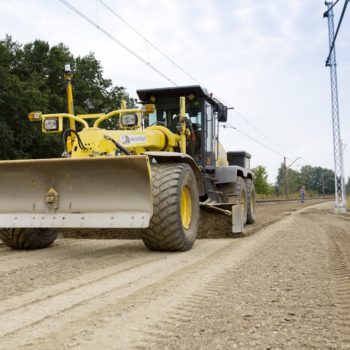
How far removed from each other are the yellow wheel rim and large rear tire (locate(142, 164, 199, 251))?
190mm

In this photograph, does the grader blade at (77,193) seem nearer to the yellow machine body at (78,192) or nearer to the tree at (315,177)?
the yellow machine body at (78,192)

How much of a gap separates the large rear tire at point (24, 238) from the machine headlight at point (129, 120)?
2.00 meters

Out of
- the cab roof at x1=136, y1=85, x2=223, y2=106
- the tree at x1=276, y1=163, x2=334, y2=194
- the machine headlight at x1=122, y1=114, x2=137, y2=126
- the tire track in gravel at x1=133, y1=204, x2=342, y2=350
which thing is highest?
the tree at x1=276, y1=163, x2=334, y2=194

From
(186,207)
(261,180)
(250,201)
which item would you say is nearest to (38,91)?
(250,201)

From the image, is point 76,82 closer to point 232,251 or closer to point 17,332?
point 232,251

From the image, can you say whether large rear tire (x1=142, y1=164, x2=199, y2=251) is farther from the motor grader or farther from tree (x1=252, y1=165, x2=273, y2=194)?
tree (x1=252, y1=165, x2=273, y2=194)

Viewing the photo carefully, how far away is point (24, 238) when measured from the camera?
6.89m

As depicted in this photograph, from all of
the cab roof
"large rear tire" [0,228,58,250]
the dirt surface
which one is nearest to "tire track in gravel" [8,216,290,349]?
the dirt surface

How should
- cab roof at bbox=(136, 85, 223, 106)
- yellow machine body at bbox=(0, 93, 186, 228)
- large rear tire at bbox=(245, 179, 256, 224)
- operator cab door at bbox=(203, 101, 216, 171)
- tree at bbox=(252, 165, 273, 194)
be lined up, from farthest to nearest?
1. tree at bbox=(252, 165, 273, 194)
2. large rear tire at bbox=(245, 179, 256, 224)
3. operator cab door at bbox=(203, 101, 216, 171)
4. cab roof at bbox=(136, 85, 223, 106)
5. yellow machine body at bbox=(0, 93, 186, 228)

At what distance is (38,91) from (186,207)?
25.3 metres

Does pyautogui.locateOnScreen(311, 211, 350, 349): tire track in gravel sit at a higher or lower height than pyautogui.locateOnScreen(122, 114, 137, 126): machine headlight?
lower

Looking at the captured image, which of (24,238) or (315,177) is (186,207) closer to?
(24,238)

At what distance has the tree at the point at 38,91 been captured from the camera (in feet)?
94.8

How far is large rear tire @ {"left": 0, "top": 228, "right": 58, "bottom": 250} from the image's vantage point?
271 inches
